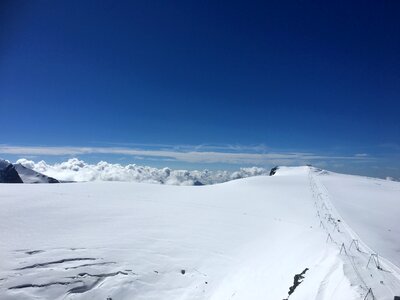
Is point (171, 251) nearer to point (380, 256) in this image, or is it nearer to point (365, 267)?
point (365, 267)

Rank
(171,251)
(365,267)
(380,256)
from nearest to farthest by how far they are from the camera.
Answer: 1. (365,267)
2. (380,256)
3. (171,251)

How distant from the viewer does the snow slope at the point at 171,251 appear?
14.7 metres

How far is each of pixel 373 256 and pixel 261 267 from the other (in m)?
6.33

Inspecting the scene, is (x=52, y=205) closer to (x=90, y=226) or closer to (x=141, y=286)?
(x=90, y=226)

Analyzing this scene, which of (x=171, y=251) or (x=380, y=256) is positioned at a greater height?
(x=380, y=256)

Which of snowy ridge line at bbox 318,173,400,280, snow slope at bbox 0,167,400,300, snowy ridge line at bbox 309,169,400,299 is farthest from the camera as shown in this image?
snowy ridge line at bbox 318,173,400,280

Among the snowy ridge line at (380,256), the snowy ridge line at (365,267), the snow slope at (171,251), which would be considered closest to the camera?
the snowy ridge line at (365,267)

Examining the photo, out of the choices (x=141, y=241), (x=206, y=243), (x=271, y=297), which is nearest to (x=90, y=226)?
(x=141, y=241)

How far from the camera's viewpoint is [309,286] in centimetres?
1275

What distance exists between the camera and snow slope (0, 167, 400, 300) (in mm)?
14672

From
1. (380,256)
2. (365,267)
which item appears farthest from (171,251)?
(380,256)

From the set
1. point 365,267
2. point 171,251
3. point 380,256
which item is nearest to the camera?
point 365,267

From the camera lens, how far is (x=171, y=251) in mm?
20406

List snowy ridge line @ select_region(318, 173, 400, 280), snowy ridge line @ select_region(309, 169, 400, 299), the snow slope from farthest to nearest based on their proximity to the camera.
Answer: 1. snowy ridge line @ select_region(318, 173, 400, 280)
2. the snow slope
3. snowy ridge line @ select_region(309, 169, 400, 299)
